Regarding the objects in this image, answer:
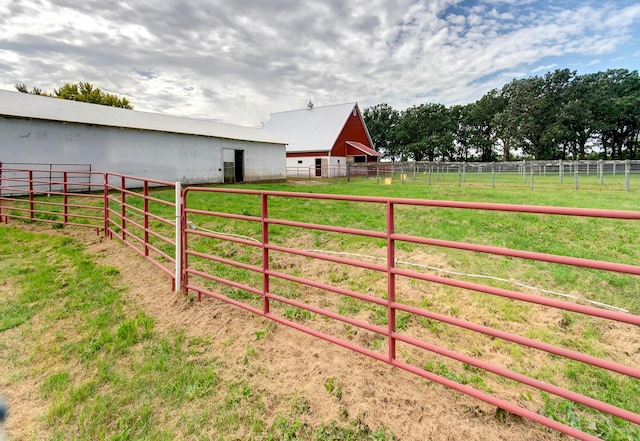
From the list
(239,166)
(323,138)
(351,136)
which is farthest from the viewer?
(351,136)

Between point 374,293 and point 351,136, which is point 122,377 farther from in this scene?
point 351,136

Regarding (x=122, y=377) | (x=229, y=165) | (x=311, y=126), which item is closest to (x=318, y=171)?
(x=311, y=126)

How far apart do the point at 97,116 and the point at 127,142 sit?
175 cm

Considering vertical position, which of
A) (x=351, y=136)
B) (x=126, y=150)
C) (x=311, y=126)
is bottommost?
(x=126, y=150)

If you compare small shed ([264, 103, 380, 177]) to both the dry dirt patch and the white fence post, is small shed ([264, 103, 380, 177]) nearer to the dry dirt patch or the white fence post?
the white fence post

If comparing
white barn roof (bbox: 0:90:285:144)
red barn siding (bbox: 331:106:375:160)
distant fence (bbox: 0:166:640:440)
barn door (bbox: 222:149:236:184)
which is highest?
red barn siding (bbox: 331:106:375:160)

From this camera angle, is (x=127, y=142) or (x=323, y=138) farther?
(x=323, y=138)

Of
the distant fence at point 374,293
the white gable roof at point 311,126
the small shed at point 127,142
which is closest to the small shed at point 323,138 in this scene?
the white gable roof at point 311,126

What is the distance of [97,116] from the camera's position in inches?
645

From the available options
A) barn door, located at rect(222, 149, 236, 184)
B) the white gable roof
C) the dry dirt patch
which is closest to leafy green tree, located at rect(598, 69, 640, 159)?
the white gable roof

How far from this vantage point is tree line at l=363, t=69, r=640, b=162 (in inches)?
1833

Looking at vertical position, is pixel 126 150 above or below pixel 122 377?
above

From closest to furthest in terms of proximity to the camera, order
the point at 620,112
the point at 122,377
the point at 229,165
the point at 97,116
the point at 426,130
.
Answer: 1. the point at 122,377
2. the point at 97,116
3. the point at 229,165
4. the point at 620,112
5. the point at 426,130

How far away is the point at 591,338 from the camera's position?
332 cm
